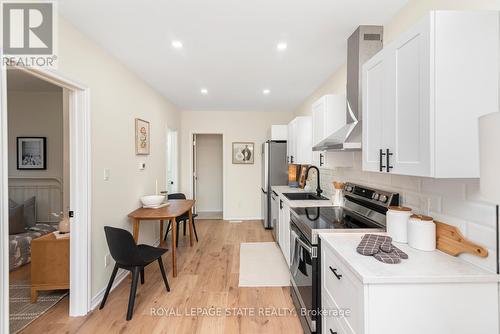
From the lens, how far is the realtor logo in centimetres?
158

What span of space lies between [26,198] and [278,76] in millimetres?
4483

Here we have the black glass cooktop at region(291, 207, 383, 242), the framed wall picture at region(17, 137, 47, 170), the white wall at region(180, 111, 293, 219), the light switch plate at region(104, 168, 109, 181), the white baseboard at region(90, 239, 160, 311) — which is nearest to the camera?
the black glass cooktop at region(291, 207, 383, 242)

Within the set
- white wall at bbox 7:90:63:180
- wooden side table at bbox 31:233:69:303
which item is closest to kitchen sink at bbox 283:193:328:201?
wooden side table at bbox 31:233:69:303

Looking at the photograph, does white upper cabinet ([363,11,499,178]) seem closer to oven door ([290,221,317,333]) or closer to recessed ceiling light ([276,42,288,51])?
oven door ([290,221,317,333])

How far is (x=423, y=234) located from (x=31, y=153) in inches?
211

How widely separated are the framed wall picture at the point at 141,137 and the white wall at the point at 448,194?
9.32 ft

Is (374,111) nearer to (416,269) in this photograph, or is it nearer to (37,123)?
(416,269)

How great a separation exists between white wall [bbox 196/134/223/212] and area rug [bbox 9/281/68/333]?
13.2ft

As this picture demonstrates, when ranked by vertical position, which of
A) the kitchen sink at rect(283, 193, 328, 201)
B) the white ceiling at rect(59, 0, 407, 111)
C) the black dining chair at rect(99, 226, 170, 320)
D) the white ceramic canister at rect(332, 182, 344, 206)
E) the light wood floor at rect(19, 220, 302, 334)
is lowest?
the light wood floor at rect(19, 220, 302, 334)

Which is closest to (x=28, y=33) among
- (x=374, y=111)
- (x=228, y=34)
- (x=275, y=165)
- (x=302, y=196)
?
(x=228, y=34)

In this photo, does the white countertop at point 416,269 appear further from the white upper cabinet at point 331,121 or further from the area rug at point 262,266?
the area rug at point 262,266

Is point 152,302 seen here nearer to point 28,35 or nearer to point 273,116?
point 28,35

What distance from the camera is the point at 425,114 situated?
1.18 meters

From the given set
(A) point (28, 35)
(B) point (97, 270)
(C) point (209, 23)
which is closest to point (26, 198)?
(B) point (97, 270)
